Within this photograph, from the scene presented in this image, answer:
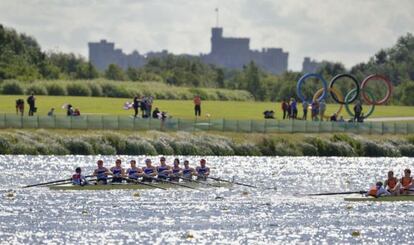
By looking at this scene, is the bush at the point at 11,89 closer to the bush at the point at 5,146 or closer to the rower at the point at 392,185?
the bush at the point at 5,146

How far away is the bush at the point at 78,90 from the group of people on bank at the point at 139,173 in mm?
83973

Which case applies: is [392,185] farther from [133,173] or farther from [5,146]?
[5,146]

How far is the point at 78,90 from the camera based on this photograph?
149000 millimetres

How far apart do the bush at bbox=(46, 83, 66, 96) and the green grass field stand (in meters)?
3.56

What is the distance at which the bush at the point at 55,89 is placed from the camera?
14625cm

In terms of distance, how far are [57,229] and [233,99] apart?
11859cm

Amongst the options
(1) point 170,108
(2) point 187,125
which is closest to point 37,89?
(1) point 170,108

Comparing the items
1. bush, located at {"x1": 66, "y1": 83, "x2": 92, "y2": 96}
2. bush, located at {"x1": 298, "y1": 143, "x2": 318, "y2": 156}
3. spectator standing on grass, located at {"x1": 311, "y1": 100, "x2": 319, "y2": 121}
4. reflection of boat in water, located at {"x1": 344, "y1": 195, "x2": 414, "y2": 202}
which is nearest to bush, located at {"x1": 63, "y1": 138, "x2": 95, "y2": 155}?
bush, located at {"x1": 298, "y1": 143, "x2": 318, "y2": 156}

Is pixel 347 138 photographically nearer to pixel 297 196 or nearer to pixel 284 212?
pixel 297 196

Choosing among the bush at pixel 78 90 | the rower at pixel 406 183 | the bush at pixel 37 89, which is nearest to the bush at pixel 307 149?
the rower at pixel 406 183

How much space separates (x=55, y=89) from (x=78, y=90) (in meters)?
3.18

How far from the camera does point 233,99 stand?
167000 mm

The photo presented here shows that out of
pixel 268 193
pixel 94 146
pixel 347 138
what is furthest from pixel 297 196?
pixel 347 138

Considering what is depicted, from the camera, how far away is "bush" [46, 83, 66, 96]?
146m
